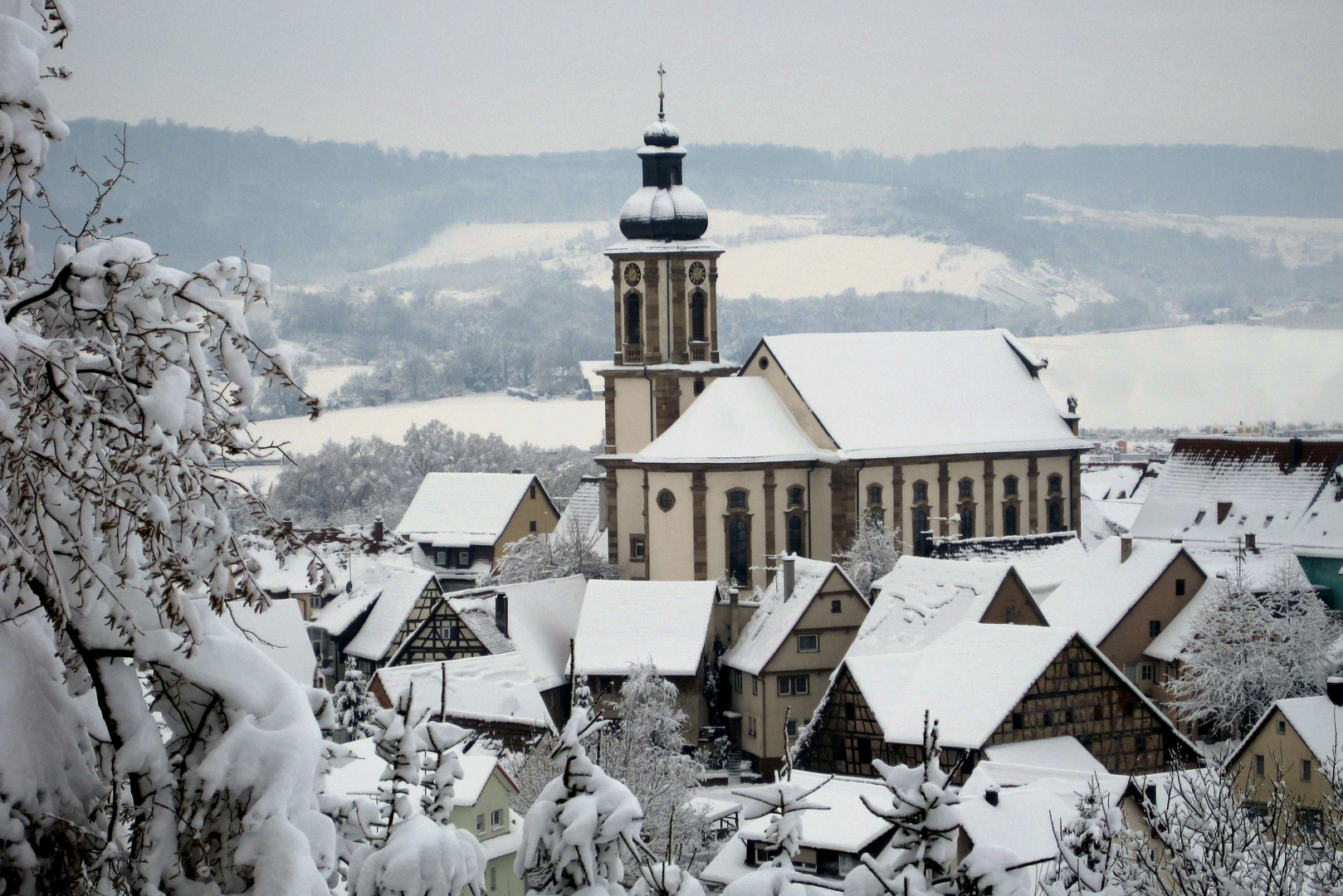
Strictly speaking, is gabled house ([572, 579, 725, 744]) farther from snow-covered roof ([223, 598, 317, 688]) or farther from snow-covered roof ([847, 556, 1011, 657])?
snow-covered roof ([223, 598, 317, 688])

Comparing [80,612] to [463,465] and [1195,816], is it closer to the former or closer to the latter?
[1195,816]

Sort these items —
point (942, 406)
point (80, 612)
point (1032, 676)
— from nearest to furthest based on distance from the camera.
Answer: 1. point (80, 612)
2. point (1032, 676)
3. point (942, 406)

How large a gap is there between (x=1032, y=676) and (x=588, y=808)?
26.6 meters

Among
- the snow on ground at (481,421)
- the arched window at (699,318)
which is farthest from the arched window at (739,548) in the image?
the snow on ground at (481,421)

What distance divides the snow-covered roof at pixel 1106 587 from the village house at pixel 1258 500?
571 centimetres

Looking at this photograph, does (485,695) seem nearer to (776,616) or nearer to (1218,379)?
(776,616)

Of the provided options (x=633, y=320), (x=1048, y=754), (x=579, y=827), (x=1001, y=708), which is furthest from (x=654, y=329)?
(x=579, y=827)

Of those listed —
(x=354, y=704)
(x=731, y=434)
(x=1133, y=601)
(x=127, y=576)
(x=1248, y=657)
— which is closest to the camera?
(x=127, y=576)

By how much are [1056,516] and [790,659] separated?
19.7 m

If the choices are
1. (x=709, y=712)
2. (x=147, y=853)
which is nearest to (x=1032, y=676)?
(x=709, y=712)

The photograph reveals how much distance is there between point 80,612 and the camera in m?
5.86

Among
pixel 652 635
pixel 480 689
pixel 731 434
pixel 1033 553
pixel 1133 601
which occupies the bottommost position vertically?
pixel 652 635

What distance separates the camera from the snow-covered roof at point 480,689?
40000mm

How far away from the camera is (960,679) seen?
3538cm
